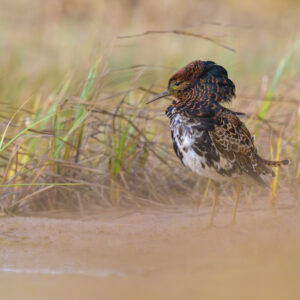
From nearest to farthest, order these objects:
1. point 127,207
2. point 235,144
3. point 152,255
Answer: point 152,255, point 235,144, point 127,207

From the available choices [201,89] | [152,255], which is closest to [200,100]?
[201,89]

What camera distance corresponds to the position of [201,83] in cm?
322

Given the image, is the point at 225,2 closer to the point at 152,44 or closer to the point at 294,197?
the point at 152,44

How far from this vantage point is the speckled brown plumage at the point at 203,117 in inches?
126

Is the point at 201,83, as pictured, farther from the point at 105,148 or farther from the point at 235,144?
the point at 105,148

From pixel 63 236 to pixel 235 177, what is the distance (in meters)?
1.02

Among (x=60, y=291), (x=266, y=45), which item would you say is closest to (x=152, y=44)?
(x=266, y=45)

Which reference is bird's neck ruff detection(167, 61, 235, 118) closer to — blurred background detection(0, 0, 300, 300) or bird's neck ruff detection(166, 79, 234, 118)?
bird's neck ruff detection(166, 79, 234, 118)

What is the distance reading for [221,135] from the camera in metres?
3.23

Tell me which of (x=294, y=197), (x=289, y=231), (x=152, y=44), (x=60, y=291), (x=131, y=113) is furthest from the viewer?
(x=152, y=44)

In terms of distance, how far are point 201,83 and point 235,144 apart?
0.37m

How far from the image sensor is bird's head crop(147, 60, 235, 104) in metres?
3.20

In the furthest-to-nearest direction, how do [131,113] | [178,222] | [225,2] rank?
[225,2], [131,113], [178,222]

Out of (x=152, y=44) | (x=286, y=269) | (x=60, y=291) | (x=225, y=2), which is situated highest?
(x=225, y=2)
